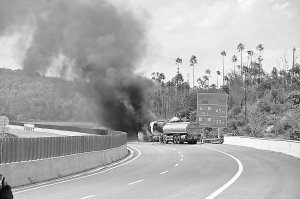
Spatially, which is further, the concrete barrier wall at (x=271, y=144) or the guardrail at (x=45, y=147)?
the concrete barrier wall at (x=271, y=144)

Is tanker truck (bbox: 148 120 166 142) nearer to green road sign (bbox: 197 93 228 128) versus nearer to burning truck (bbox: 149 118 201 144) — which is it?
burning truck (bbox: 149 118 201 144)

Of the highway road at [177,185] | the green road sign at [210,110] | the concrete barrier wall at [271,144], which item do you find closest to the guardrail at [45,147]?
the highway road at [177,185]

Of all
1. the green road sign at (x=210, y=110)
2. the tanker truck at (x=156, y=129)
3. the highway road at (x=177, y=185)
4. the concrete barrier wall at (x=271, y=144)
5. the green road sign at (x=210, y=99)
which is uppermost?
the green road sign at (x=210, y=99)

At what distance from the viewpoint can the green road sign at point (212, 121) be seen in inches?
2525

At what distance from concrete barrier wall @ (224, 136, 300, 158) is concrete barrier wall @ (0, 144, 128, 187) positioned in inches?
585

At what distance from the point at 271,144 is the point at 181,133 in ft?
66.2

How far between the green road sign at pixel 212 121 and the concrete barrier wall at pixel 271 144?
2198mm

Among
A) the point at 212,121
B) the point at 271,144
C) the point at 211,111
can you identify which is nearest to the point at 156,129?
the point at 212,121

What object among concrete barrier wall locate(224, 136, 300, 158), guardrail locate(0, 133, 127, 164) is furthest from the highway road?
concrete barrier wall locate(224, 136, 300, 158)

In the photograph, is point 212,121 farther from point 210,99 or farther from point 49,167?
point 49,167

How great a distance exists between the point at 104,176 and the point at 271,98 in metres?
97.8

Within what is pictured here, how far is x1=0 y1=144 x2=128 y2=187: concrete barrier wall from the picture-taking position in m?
18.8

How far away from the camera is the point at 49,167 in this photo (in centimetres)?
2206

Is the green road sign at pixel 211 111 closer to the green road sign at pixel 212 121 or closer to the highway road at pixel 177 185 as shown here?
the green road sign at pixel 212 121
